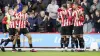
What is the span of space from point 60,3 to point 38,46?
11.4 ft

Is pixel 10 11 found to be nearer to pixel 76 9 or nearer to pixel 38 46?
pixel 38 46

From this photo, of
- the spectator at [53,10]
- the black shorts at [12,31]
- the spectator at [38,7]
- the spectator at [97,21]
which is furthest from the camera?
the spectator at [38,7]

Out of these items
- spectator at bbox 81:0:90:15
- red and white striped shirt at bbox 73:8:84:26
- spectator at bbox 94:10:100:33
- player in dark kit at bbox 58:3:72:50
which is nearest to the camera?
red and white striped shirt at bbox 73:8:84:26

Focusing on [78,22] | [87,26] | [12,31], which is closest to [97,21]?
[87,26]

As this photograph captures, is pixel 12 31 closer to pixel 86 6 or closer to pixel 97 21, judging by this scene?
pixel 86 6

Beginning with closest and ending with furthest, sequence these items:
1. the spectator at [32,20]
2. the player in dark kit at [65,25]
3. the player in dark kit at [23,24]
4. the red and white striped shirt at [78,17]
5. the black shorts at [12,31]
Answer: the red and white striped shirt at [78,17] → the player in dark kit at [23,24] → the player in dark kit at [65,25] → the black shorts at [12,31] → the spectator at [32,20]

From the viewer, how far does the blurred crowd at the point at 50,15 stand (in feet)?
58.2

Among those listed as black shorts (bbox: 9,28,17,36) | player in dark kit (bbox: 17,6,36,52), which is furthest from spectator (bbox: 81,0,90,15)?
black shorts (bbox: 9,28,17,36)

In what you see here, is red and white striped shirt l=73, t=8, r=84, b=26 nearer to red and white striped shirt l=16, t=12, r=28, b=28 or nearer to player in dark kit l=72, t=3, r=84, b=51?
player in dark kit l=72, t=3, r=84, b=51

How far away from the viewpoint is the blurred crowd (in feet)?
58.2

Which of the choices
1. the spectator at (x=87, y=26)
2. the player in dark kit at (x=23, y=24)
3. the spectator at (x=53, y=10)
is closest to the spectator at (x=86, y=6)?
the spectator at (x=87, y=26)

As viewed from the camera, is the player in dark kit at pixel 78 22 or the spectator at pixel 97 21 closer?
the player in dark kit at pixel 78 22

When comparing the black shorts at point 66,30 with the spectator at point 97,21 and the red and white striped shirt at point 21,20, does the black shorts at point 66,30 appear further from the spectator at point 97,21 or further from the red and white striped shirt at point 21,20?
the red and white striped shirt at point 21,20

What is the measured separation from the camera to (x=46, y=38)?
1689 centimetres
